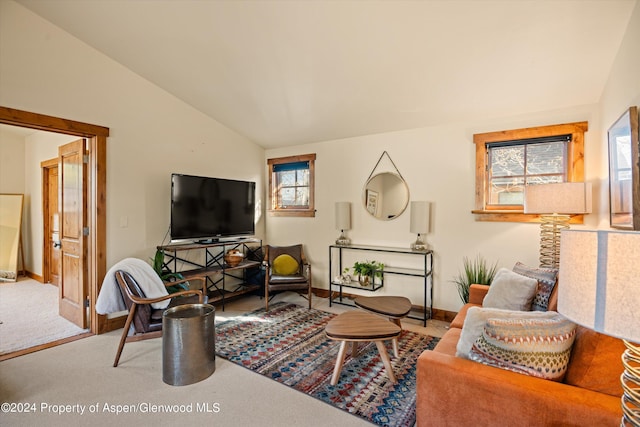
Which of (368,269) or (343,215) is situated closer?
(368,269)

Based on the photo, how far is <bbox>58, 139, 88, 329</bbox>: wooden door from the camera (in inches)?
136

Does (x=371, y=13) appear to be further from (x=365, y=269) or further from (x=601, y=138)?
(x=365, y=269)

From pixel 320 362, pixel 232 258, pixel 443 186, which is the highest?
pixel 443 186

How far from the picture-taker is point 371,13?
2416mm

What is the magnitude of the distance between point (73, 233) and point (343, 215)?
10.5 feet

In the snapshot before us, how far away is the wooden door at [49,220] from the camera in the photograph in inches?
213

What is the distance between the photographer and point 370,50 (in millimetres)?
2799

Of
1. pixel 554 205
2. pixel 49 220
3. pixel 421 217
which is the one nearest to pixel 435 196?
pixel 421 217

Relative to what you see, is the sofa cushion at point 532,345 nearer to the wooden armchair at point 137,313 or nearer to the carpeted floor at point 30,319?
the wooden armchair at point 137,313

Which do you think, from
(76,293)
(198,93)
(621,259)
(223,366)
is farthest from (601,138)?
(76,293)

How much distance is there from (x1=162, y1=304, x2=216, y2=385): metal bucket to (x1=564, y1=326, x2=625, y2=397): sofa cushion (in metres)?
2.24

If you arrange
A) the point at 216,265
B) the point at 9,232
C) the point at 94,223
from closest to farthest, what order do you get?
the point at 94,223
the point at 216,265
the point at 9,232

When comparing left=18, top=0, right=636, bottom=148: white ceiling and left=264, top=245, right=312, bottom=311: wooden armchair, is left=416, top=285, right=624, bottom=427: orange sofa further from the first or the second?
left=264, top=245, right=312, bottom=311: wooden armchair

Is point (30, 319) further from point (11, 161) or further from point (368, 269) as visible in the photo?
point (368, 269)
